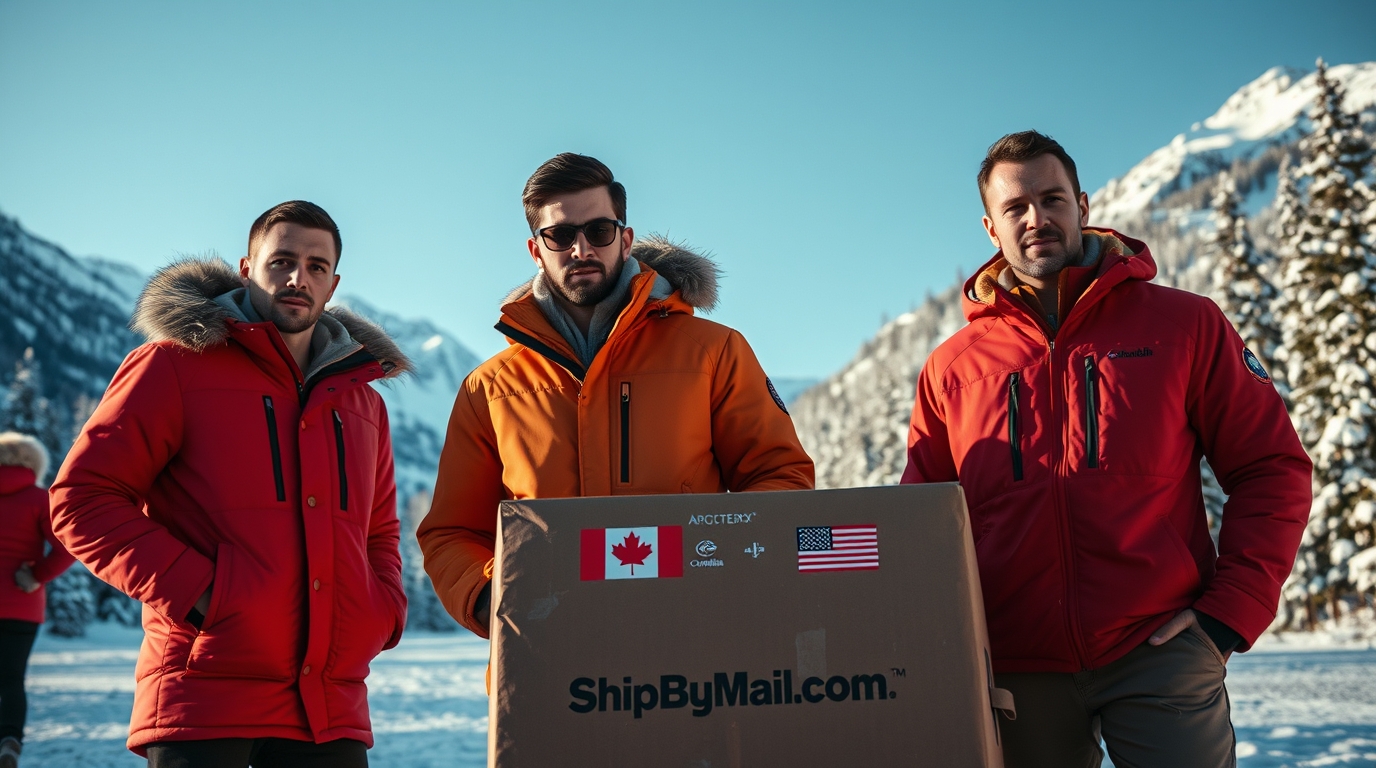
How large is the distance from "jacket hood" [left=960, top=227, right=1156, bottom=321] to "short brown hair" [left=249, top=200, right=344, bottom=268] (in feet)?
8.10

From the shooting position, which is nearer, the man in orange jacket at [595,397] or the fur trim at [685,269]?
the man in orange jacket at [595,397]

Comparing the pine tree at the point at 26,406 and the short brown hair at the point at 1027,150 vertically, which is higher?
the pine tree at the point at 26,406

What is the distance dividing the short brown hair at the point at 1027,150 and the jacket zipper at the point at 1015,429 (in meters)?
0.72

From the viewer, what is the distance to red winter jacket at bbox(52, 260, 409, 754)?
323 cm

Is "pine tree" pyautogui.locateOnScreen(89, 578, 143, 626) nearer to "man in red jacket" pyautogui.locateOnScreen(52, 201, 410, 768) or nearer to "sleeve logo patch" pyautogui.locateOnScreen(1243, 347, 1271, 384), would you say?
"man in red jacket" pyautogui.locateOnScreen(52, 201, 410, 768)

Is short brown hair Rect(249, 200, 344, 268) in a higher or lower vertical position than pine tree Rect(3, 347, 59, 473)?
lower

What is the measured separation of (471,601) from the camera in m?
3.00

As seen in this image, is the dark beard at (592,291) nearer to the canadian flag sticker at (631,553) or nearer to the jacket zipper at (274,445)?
the jacket zipper at (274,445)

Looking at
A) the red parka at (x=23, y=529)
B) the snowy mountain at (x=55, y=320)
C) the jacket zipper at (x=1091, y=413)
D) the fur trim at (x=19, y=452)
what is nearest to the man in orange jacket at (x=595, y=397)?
the jacket zipper at (x=1091, y=413)

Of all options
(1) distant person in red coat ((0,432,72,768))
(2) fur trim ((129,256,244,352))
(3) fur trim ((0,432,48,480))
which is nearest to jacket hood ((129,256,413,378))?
(2) fur trim ((129,256,244,352))

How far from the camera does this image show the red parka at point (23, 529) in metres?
7.37

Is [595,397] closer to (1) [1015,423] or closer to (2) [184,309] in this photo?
(1) [1015,423]

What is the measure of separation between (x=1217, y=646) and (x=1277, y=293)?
94.6 feet

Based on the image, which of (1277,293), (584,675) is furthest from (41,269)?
(584,675)
